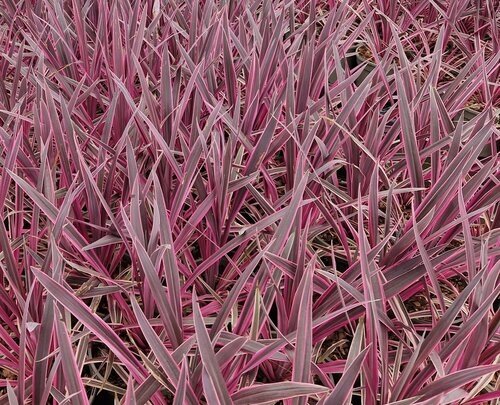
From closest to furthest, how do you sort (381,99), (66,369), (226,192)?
(66,369)
(226,192)
(381,99)

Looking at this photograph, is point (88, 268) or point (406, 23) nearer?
point (88, 268)

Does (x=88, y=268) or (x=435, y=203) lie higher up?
(x=435, y=203)

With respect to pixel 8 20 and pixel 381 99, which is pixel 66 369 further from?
pixel 8 20

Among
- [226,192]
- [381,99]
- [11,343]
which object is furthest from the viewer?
[381,99]

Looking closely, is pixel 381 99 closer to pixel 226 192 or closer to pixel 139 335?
pixel 226 192

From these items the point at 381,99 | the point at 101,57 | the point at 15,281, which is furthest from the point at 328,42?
the point at 15,281

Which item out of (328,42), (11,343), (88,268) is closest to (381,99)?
(328,42)

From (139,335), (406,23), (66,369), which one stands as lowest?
(139,335)
